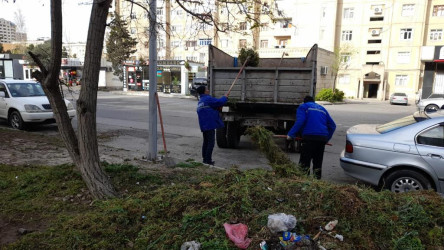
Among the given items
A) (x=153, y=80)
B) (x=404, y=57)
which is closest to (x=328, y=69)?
(x=404, y=57)

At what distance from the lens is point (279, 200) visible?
3.25 metres

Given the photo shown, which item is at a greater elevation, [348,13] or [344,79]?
[348,13]

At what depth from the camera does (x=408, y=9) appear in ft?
143

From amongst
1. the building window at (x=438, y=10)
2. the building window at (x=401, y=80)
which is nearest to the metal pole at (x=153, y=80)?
the building window at (x=401, y=80)

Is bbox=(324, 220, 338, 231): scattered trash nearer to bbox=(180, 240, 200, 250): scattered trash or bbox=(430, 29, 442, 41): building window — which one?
bbox=(180, 240, 200, 250): scattered trash

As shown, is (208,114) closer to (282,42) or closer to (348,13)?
(348,13)

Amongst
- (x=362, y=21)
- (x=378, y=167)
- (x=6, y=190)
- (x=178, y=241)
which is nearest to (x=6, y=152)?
(x=6, y=190)

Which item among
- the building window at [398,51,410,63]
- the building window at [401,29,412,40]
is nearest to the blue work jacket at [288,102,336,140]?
the building window at [398,51,410,63]

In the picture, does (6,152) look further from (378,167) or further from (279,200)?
(378,167)

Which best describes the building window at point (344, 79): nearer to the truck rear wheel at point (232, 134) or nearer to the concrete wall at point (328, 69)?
the concrete wall at point (328, 69)

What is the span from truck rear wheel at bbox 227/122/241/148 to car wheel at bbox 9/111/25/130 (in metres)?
6.88

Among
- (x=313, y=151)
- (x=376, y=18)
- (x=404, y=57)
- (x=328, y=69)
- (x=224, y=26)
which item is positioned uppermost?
(x=376, y=18)

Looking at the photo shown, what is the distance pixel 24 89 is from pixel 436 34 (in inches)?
1914

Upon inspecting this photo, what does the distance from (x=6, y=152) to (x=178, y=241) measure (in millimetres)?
5971
